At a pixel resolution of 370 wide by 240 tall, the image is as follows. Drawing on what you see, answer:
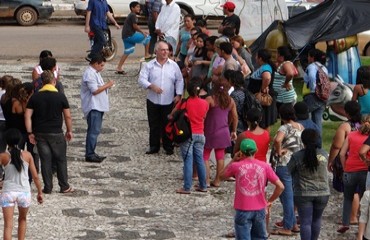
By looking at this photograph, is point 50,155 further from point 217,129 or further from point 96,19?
point 96,19

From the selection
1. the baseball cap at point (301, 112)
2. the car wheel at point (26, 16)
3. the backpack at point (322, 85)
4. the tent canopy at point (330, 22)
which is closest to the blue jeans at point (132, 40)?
the tent canopy at point (330, 22)

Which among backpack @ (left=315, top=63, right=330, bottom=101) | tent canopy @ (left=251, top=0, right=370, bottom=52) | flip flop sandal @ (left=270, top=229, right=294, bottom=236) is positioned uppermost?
tent canopy @ (left=251, top=0, right=370, bottom=52)

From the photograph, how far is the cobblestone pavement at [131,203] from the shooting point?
42.8ft

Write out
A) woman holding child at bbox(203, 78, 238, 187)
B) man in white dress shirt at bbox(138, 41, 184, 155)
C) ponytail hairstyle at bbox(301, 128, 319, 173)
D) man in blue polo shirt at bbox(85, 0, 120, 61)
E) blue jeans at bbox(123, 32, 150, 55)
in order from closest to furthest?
ponytail hairstyle at bbox(301, 128, 319, 173) < woman holding child at bbox(203, 78, 238, 187) < man in white dress shirt at bbox(138, 41, 184, 155) < man in blue polo shirt at bbox(85, 0, 120, 61) < blue jeans at bbox(123, 32, 150, 55)

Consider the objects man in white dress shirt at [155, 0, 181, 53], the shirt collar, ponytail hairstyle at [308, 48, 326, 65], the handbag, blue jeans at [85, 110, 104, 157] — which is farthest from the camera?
man in white dress shirt at [155, 0, 181, 53]

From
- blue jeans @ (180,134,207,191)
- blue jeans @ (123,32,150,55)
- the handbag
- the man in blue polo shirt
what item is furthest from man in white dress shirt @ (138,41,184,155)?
blue jeans @ (123,32,150,55)

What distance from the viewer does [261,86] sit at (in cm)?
1581

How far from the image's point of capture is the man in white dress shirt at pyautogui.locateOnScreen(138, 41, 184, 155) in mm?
16594

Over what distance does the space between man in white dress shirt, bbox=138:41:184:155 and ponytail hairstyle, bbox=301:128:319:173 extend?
483cm

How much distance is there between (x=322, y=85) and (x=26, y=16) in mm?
16766

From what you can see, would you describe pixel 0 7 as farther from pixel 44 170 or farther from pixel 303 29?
pixel 44 170

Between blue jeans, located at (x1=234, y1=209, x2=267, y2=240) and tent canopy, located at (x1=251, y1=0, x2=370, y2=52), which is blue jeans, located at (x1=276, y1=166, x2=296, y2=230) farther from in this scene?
tent canopy, located at (x1=251, y1=0, x2=370, y2=52)

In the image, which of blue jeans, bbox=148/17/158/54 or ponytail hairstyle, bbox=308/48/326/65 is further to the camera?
blue jeans, bbox=148/17/158/54

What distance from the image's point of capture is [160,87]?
1662 cm
